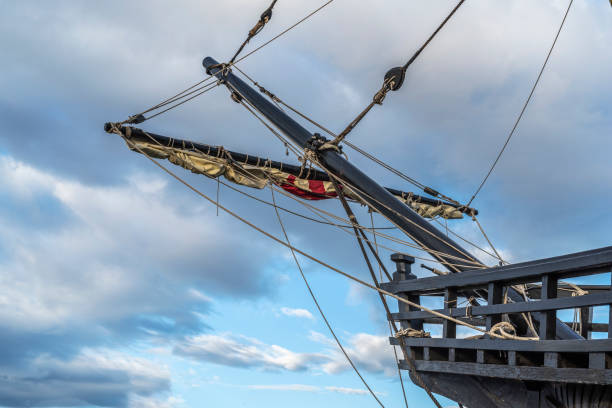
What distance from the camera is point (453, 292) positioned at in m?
6.41

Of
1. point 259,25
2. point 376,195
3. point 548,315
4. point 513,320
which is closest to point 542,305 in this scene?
point 548,315

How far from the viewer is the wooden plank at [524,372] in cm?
498

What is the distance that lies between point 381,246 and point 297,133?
2613 mm

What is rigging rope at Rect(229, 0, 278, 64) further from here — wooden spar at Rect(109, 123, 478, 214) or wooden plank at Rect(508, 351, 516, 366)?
wooden plank at Rect(508, 351, 516, 366)

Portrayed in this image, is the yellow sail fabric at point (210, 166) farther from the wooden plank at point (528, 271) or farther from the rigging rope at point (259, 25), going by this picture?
the wooden plank at point (528, 271)

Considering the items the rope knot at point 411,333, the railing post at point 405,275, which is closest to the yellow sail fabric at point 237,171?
the railing post at point 405,275

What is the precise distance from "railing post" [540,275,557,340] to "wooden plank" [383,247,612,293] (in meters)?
0.07

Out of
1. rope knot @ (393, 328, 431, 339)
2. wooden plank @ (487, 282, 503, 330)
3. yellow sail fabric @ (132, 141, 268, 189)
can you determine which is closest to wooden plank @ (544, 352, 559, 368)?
wooden plank @ (487, 282, 503, 330)

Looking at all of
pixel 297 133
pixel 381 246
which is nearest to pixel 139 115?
pixel 297 133

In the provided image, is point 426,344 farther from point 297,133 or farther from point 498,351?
point 297,133

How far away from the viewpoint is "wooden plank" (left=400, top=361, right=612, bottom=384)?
4.98 metres

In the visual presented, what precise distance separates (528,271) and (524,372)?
92 cm

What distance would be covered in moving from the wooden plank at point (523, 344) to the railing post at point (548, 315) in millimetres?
113

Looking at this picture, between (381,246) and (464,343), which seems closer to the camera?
(464,343)
